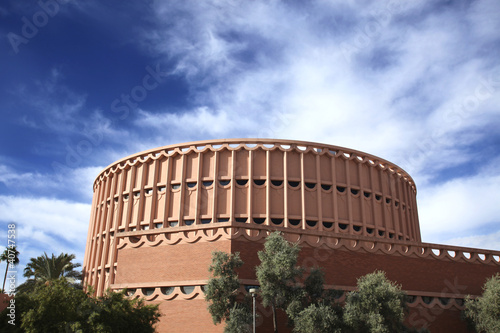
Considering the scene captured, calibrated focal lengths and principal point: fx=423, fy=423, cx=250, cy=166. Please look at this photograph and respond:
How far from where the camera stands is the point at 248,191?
123 feet

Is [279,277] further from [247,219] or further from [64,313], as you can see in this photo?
[247,219]

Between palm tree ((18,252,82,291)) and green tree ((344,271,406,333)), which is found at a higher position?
palm tree ((18,252,82,291))

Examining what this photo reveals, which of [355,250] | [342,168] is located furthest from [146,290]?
[342,168]

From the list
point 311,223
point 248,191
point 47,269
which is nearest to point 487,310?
point 311,223

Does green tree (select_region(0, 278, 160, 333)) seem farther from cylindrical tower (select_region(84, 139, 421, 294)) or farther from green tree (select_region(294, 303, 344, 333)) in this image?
cylindrical tower (select_region(84, 139, 421, 294))

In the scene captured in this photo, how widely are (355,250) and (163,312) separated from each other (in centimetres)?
1282

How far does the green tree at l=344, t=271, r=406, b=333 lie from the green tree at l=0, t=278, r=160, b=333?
1070 centimetres

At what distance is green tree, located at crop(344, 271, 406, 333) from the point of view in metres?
20.9

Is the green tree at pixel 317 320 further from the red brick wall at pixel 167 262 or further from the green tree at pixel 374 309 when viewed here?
the red brick wall at pixel 167 262

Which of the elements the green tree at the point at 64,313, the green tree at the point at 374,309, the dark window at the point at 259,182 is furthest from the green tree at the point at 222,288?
the dark window at the point at 259,182

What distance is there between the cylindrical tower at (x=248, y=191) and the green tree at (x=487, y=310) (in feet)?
30.1

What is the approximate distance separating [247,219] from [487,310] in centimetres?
1873

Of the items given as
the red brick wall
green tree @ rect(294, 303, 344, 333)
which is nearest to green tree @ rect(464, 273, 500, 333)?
green tree @ rect(294, 303, 344, 333)

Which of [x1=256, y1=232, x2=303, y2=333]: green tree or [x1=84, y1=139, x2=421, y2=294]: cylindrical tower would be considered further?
[x1=84, y1=139, x2=421, y2=294]: cylindrical tower
